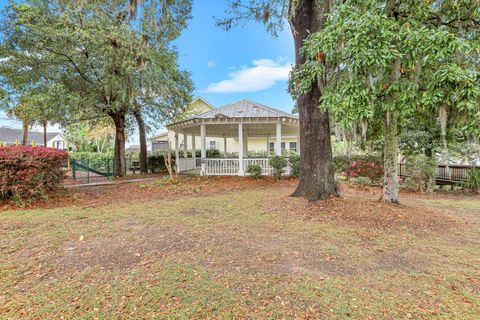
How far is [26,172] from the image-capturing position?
6809 millimetres

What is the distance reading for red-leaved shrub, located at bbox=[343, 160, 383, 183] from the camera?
1126 centimetres

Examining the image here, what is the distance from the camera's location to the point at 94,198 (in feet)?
27.3

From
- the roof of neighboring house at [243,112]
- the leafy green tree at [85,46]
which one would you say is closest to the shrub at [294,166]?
the roof of neighboring house at [243,112]

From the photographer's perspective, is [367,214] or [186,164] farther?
[186,164]

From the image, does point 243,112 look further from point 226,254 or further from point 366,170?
point 226,254

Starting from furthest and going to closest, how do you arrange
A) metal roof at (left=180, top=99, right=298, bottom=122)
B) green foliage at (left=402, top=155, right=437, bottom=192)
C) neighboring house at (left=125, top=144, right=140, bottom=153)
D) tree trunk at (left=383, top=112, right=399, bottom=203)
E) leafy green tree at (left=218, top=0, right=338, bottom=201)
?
neighboring house at (left=125, top=144, right=140, bottom=153) → metal roof at (left=180, top=99, right=298, bottom=122) → green foliage at (left=402, top=155, right=437, bottom=192) → leafy green tree at (left=218, top=0, right=338, bottom=201) → tree trunk at (left=383, top=112, right=399, bottom=203)

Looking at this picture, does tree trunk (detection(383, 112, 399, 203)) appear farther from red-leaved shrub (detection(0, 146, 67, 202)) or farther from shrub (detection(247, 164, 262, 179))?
red-leaved shrub (detection(0, 146, 67, 202))

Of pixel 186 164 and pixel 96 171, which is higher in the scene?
pixel 186 164

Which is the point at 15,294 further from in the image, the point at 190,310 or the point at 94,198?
the point at 94,198

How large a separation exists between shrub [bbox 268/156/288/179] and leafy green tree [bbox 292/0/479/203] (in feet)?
22.1

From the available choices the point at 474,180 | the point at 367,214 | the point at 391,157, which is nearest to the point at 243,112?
the point at 391,157

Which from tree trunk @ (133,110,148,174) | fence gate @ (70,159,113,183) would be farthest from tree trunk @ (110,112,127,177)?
tree trunk @ (133,110,148,174)

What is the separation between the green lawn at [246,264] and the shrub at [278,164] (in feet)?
20.2

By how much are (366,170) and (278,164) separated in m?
4.15
